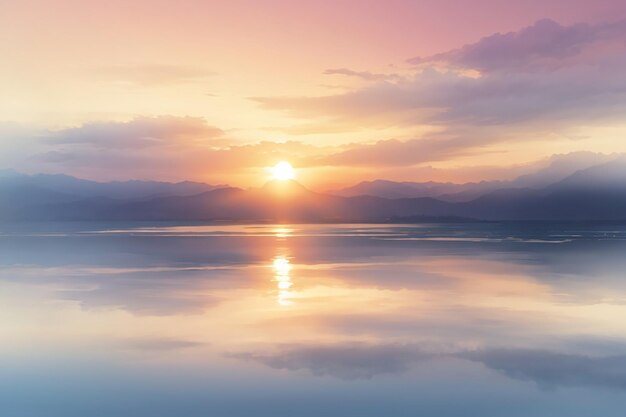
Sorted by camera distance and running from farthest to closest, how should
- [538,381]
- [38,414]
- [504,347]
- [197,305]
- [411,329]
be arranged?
[197,305] → [411,329] → [504,347] → [538,381] → [38,414]

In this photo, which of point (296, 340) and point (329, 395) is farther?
point (296, 340)

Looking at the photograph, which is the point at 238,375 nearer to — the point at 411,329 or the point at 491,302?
the point at 411,329

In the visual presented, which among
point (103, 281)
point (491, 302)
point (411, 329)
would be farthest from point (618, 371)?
point (103, 281)

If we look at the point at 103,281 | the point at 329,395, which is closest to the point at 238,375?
the point at 329,395

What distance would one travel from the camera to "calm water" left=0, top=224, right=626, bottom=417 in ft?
41.3

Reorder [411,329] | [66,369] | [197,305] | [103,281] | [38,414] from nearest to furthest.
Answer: [38,414]
[66,369]
[411,329]
[197,305]
[103,281]

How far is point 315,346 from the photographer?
54.7 ft

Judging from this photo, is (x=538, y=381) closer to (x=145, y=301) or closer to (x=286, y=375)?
(x=286, y=375)

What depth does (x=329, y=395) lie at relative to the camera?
42.1ft

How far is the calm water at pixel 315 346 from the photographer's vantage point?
12.6 m

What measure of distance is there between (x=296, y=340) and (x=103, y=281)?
1594 cm

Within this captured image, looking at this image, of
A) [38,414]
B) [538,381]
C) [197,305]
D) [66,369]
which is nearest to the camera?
[38,414]

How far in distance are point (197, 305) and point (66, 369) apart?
8329 millimetres

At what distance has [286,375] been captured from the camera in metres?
14.1
